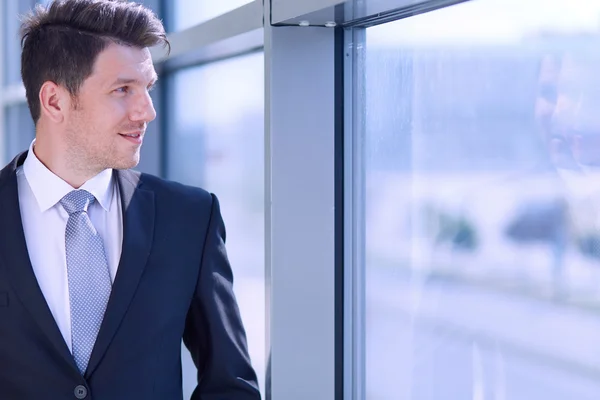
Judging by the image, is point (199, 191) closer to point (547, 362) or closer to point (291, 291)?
point (291, 291)

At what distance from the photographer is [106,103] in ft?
4.78

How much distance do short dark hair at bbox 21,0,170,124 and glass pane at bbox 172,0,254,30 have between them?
596mm

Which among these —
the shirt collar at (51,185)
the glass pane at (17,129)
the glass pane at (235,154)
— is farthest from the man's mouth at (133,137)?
the glass pane at (17,129)

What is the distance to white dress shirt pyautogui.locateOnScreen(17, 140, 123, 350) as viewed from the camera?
1.43 meters

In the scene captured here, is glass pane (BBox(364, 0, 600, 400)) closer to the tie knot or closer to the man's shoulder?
the man's shoulder

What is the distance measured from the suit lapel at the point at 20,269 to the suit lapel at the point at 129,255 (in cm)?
7

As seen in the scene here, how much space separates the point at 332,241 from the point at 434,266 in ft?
0.82

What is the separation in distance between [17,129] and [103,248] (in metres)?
3.22

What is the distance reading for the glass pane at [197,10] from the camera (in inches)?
86.6

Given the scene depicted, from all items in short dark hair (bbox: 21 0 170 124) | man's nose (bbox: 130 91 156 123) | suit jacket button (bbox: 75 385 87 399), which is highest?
short dark hair (bbox: 21 0 170 124)

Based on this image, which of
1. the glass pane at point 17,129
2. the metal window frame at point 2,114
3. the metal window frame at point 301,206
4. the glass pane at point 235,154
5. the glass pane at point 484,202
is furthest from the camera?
the metal window frame at point 2,114

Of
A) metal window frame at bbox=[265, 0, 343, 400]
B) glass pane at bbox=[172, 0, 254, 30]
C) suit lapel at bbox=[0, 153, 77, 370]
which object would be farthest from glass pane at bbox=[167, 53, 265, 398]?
suit lapel at bbox=[0, 153, 77, 370]

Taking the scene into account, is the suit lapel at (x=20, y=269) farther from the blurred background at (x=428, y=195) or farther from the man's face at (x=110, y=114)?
the blurred background at (x=428, y=195)

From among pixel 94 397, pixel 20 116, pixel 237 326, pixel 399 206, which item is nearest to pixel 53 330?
pixel 94 397
